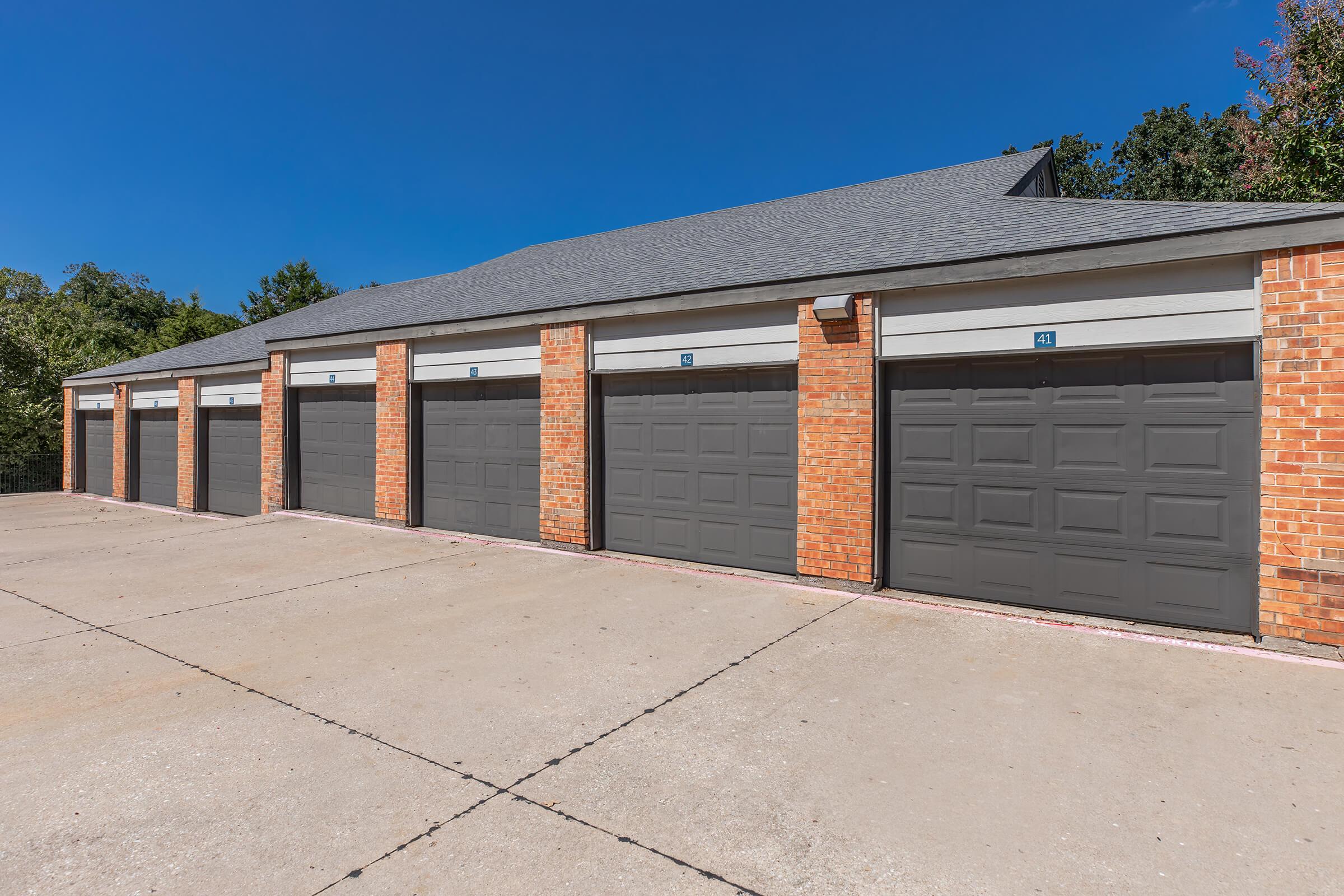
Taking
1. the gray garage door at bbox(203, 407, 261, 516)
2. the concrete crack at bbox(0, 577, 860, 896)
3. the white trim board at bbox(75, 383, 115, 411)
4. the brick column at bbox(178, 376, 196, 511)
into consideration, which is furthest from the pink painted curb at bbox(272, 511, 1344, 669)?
the white trim board at bbox(75, 383, 115, 411)

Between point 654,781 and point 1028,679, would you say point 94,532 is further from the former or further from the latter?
point 1028,679

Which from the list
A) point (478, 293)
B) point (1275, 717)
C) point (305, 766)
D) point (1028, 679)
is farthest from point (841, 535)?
point (478, 293)

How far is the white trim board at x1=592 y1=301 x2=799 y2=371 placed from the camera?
7.48 metres

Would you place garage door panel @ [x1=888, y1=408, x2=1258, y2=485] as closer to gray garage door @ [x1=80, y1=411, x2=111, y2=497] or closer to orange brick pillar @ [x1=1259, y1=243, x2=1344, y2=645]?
orange brick pillar @ [x1=1259, y1=243, x2=1344, y2=645]

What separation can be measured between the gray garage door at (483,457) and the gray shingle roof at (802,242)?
1.20 m

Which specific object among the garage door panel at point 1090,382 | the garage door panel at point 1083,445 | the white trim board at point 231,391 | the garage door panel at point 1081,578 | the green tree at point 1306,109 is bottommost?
the garage door panel at point 1081,578

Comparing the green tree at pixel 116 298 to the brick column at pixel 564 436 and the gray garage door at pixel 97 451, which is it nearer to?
the gray garage door at pixel 97 451

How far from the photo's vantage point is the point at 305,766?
11.3 ft

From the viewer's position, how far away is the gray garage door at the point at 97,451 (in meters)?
18.6

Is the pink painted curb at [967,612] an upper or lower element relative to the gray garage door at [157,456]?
lower

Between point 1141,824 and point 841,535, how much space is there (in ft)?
13.6

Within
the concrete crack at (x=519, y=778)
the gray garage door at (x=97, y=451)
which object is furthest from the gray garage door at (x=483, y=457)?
the gray garage door at (x=97, y=451)

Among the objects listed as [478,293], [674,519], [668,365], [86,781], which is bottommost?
[86,781]

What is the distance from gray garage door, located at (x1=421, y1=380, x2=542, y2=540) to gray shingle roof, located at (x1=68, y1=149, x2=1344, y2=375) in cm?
120
